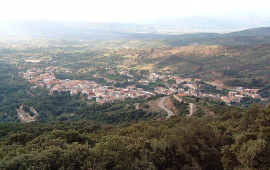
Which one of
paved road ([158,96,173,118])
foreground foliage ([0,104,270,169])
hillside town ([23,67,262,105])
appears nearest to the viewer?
foreground foliage ([0,104,270,169])

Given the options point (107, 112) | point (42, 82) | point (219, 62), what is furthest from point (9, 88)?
point (219, 62)

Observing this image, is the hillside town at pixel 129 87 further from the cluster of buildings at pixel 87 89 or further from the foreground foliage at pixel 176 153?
the foreground foliage at pixel 176 153

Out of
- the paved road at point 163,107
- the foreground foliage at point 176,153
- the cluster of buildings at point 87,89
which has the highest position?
the foreground foliage at point 176,153

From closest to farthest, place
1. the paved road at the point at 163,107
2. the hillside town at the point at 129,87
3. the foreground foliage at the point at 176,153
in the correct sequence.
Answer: the foreground foliage at the point at 176,153, the paved road at the point at 163,107, the hillside town at the point at 129,87

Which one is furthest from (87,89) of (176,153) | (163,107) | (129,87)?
(176,153)

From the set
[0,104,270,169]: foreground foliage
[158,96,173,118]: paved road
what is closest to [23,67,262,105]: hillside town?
[158,96,173,118]: paved road

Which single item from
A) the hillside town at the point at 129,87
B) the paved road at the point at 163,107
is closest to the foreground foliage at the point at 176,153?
the paved road at the point at 163,107

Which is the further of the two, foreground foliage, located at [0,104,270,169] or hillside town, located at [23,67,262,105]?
hillside town, located at [23,67,262,105]

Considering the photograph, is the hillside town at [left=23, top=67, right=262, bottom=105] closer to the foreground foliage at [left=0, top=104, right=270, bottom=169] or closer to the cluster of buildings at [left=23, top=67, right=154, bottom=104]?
the cluster of buildings at [left=23, top=67, right=154, bottom=104]
